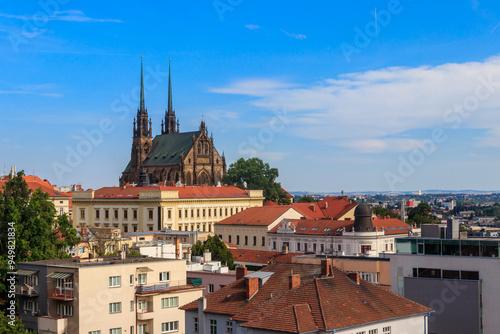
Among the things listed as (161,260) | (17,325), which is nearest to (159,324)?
(161,260)

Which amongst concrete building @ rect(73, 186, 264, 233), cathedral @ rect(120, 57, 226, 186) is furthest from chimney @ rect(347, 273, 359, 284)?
cathedral @ rect(120, 57, 226, 186)

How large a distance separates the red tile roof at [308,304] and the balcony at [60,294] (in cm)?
816

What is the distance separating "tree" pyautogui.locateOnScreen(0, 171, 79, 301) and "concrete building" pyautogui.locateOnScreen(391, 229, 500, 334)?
2640cm

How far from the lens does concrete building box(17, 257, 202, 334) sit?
136 ft

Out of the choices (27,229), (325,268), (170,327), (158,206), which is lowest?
(170,327)

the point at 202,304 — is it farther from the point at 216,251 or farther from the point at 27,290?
the point at 216,251

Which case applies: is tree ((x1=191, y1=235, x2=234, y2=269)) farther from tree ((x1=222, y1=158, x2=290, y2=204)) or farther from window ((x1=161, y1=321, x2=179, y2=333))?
tree ((x1=222, y1=158, x2=290, y2=204))

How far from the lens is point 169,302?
44750 mm

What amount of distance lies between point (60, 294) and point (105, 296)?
8.22ft

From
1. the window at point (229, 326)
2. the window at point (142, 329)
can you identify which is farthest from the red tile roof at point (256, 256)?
the window at point (229, 326)

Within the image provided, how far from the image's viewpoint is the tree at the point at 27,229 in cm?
5366

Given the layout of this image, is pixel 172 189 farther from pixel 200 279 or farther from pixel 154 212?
pixel 200 279

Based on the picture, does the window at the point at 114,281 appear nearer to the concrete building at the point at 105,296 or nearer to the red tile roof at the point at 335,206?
the concrete building at the point at 105,296

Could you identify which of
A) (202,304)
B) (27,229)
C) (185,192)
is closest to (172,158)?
(185,192)
